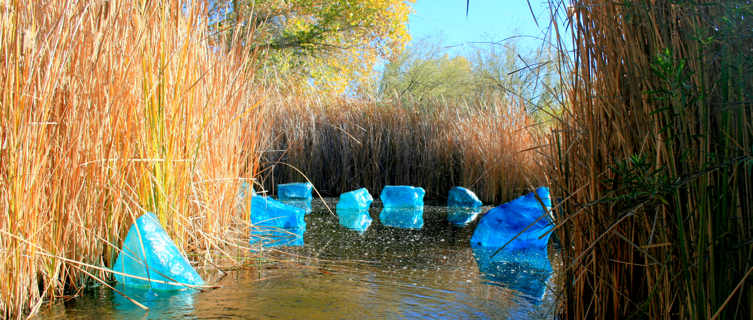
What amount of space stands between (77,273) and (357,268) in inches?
51.4

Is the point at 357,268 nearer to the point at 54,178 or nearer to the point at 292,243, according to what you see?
the point at 292,243

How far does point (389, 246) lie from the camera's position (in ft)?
12.3

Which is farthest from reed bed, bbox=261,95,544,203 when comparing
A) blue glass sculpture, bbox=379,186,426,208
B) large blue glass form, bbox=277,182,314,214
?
blue glass sculpture, bbox=379,186,426,208

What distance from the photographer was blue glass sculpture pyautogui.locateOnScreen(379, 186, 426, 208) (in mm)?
6621

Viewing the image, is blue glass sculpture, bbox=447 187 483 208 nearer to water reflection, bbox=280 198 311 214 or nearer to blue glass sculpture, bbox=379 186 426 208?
blue glass sculpture, bbox=379 186 426 208

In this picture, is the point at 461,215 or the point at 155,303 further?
the point at 461,215

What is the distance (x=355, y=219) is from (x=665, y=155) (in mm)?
4037

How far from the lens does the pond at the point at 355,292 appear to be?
2.17 metres

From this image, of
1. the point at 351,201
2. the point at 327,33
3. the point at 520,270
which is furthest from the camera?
the point at 327,33

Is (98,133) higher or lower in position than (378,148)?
lower

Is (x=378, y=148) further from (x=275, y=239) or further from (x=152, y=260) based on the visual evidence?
(x=152, y=260)

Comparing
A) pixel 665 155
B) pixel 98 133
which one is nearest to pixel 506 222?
pixel 665 155

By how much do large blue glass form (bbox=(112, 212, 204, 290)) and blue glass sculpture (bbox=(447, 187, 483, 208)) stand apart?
14.9 ft

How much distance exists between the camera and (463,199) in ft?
22.3
